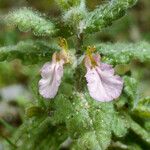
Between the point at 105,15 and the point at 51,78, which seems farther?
the point at 105,15

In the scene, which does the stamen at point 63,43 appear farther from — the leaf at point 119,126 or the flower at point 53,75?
the leaf at point 119,126

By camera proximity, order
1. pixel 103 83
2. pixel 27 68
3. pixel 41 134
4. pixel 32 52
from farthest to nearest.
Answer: pixel 27 68 → pixel 41 134 → pixel 32 52 → pixel 103 83

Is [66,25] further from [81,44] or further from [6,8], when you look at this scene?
[6,8]

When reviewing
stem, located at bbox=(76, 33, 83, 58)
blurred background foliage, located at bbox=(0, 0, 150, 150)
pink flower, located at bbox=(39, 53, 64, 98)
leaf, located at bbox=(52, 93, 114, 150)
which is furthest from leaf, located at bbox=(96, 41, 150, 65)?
blurred background foliage, located at bbox=(0, 0, 150, 150)

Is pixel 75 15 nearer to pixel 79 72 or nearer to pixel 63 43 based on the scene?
pixel 63 43

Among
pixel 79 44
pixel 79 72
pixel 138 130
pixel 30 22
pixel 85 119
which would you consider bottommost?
pixel 138 130

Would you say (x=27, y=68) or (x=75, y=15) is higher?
(x=75, y=15)

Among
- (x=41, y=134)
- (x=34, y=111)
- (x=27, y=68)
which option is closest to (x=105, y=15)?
(x=34, y=111)

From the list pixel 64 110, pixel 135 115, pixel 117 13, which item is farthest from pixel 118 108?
pixel 117 13
